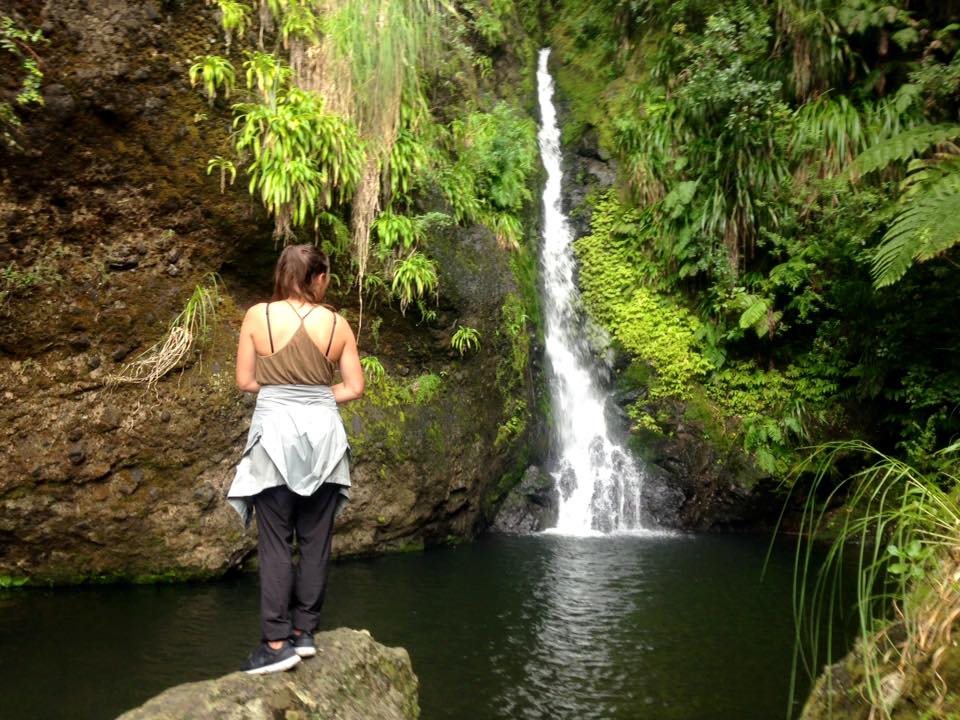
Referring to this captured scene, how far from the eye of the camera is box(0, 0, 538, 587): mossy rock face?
19.2ft

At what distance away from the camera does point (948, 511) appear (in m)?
2.39

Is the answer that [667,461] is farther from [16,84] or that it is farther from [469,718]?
[16,84]

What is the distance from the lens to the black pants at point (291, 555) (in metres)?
2.92

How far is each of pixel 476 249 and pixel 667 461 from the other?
11.3 feet

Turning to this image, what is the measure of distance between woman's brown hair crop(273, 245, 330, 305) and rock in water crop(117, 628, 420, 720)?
1.46 metres

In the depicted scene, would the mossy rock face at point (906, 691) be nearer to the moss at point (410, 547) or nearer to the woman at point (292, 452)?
the woman at point (292, 452)

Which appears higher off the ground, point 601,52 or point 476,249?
point 601,52

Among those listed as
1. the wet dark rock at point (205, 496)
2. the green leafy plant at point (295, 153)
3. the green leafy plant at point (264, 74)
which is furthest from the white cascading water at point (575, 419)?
the green leafy plant at point (264, 74)

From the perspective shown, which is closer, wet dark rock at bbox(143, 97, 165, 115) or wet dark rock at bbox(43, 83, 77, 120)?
wet dark rock at bbox(43, 83, 77, 120)

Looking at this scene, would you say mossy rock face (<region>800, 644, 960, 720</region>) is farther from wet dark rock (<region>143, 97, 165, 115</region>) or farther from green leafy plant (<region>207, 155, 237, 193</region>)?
wet dark rock (<region>143, 97, 165, 115</region>)

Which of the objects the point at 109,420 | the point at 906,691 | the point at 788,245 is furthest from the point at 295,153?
the point at 906,691

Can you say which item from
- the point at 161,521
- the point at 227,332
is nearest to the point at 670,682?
the point at 161,521

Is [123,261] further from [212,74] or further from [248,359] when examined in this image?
[248,359]

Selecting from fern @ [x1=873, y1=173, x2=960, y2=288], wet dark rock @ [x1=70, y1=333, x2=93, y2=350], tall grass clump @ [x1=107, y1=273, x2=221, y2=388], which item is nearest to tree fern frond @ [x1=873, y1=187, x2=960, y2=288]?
fern @ [x1=873, y1=173, x2=960, y2=288]
